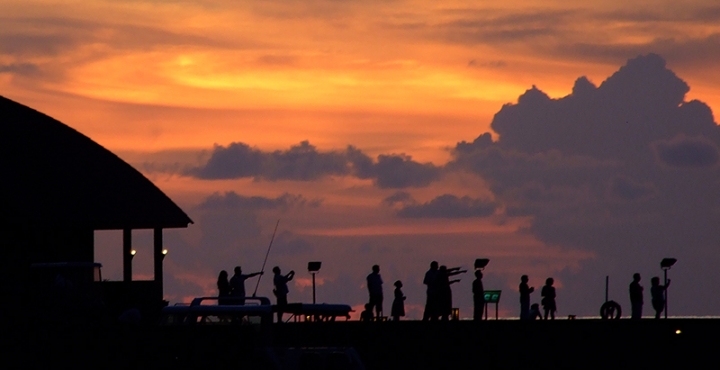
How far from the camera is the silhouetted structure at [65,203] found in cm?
3850

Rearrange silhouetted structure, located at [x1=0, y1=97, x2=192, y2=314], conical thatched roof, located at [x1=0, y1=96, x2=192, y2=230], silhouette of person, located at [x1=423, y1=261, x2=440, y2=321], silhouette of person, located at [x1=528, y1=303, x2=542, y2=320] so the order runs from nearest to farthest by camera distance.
Answer: 1. silhouette of person, located at [x1=423, y1=261, x2=440, y2=321]
2. silhouetted structure, located at [x1=0, y1=97, x2=192, y2=314]
3. conical thatched roof, located at [x1=0, y1=96, x2=192, y2=230]
4. silhouette of person, located at [x1=528, y1=303, x2=542, y2=320]

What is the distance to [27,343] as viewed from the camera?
2544 centimetres

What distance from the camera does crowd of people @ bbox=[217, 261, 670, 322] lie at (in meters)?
37.7

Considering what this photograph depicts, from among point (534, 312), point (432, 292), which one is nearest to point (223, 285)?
Result: point (432, 292)

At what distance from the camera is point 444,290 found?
37.7m

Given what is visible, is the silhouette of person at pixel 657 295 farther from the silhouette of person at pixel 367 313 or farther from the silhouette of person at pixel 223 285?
the silhouette of person at pixel 223 285

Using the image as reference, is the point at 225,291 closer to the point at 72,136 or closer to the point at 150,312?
the point at 150,312

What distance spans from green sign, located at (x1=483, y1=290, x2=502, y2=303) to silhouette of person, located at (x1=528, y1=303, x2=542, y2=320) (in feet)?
4.36

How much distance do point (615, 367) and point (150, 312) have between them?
1408cm

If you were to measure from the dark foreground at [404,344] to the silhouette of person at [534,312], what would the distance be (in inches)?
124

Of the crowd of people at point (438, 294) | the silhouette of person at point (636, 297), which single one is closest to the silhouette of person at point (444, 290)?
the crowd of people at point (438, 294)

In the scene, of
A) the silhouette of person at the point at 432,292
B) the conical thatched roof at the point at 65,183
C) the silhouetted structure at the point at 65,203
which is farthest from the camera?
the conical thatched roof at the point at 65,183

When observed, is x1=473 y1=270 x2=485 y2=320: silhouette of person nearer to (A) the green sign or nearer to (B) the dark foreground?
(B) the dark foreground

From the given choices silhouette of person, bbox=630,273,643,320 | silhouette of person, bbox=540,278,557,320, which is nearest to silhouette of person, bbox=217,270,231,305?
silhouette of person, bbox=540,278,557,320
